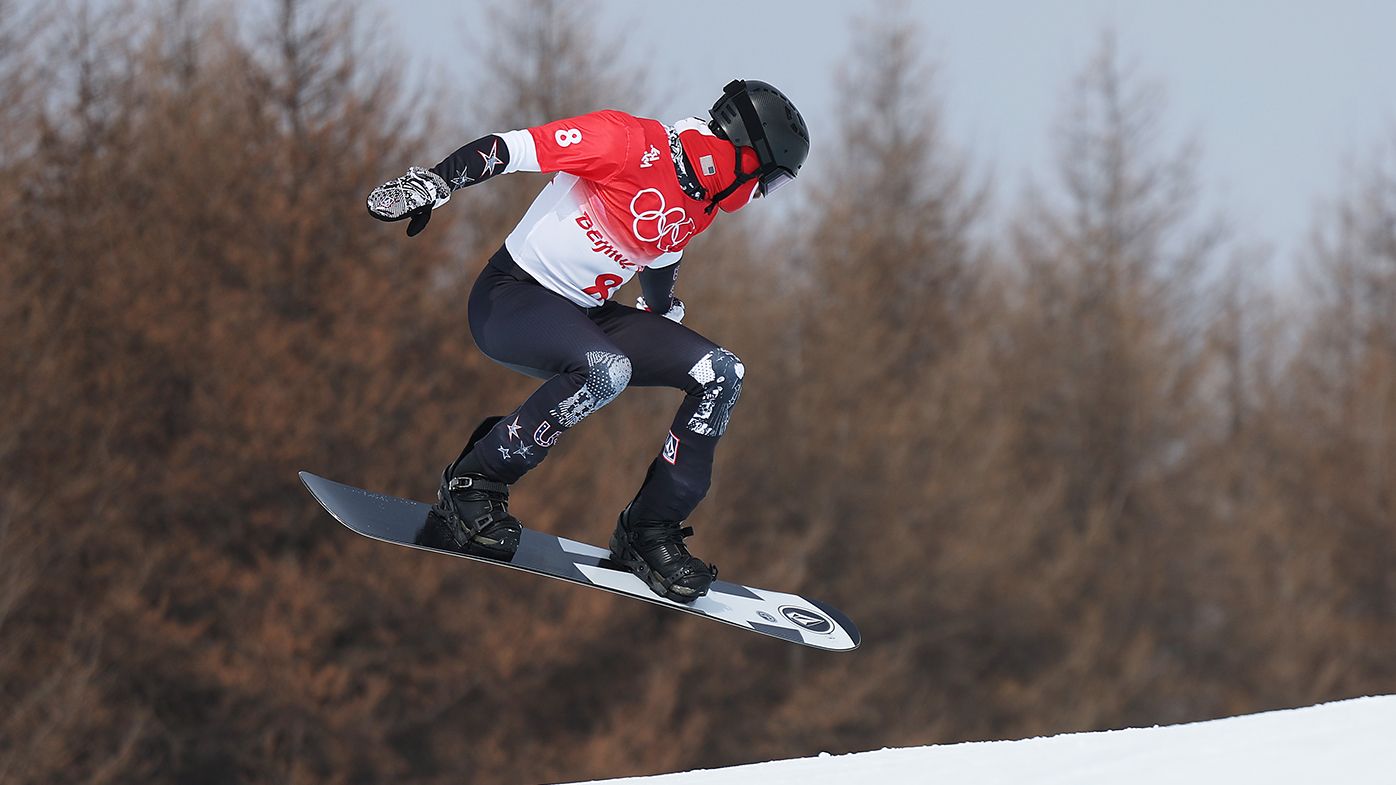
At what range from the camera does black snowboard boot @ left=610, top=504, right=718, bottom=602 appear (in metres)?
6.29

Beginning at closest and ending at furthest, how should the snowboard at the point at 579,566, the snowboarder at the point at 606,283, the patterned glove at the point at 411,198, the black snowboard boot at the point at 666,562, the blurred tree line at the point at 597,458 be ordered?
the patterned glove at the point at 411,198 < the snowboarder at the point at 606,283 < the snowboard at the point at 579,566 < the black snowboard boot at the point at 666,562 < the blurred tree line at the point at 597,458

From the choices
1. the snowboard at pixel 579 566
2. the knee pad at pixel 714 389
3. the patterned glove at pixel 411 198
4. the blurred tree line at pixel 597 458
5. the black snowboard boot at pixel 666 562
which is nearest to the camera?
the patterned glove at pixel 411 198

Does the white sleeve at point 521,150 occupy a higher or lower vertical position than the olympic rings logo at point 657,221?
higher

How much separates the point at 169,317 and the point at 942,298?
15854 mm

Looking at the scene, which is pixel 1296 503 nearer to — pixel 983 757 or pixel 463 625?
pixel 463 625

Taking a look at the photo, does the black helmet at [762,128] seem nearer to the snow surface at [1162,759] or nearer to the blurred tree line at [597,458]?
the snow surface at [1162,759]

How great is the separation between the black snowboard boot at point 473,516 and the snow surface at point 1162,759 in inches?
76.8

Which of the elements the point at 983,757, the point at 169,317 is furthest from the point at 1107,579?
the point at 983,757

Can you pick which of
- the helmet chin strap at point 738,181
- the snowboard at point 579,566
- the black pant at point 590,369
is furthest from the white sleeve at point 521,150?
the snowboard at point 579,566

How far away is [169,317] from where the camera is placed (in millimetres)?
22594

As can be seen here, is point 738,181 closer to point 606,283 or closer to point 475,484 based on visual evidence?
point 606,283

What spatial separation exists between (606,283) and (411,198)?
1120mm

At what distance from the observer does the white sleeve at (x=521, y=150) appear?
5.48 m

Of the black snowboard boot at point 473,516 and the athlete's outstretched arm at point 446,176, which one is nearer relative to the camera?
the athlete's outstretched arm at point 446,176
